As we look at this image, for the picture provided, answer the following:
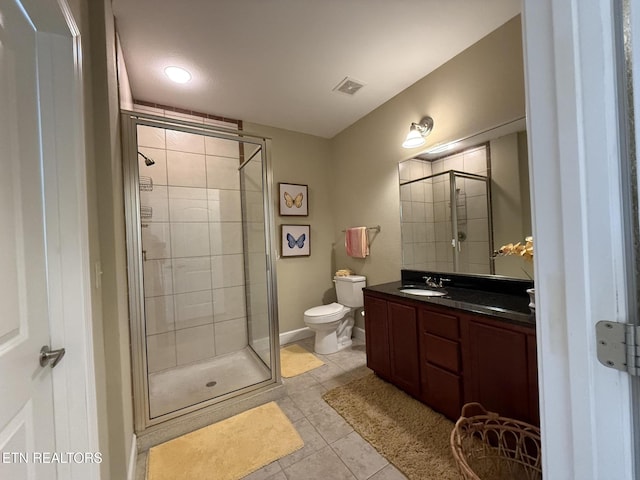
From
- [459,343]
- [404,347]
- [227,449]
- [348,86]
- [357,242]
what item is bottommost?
[227,449]

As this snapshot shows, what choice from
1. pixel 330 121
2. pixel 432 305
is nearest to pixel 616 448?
pixel 432 305

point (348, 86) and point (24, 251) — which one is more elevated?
point (348, 86)

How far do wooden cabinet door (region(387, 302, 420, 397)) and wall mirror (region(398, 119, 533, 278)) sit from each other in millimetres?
611

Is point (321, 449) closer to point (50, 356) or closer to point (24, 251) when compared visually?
point (50, 356)

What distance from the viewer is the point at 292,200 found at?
2.98 meters

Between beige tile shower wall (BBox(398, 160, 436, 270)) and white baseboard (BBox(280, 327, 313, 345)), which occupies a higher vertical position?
beige tile shower wall (BBox(398, 160, 436, 270))

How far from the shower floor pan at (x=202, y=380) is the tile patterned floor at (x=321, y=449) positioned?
1.00 ft

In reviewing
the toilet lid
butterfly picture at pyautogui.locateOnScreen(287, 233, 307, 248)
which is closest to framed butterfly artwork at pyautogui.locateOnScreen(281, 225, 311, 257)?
butterfly picture at pyautogui.locateOnScreen(287, 233, 307, 248)

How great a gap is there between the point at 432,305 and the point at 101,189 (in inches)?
76.4

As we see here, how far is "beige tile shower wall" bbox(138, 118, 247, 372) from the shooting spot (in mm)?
2275

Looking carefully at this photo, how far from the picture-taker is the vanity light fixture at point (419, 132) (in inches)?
85.5

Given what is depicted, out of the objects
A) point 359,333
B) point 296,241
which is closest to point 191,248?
point 296,241

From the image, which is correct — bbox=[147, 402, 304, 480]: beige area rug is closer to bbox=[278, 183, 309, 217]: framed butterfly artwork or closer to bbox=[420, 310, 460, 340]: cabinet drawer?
bbox=[420, 310, 460, 340]: cabinet drawer

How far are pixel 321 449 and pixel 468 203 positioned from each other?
197 cm
